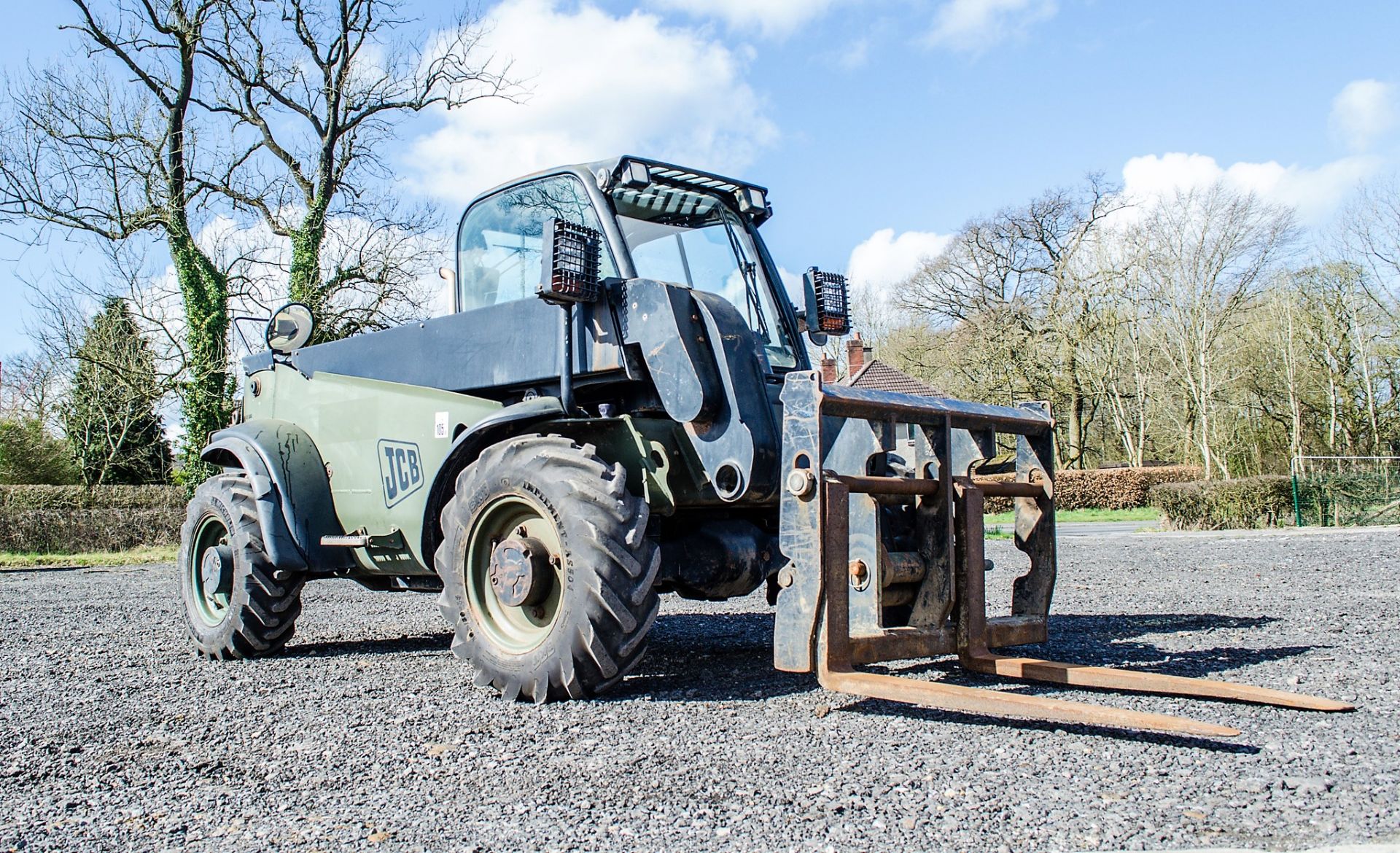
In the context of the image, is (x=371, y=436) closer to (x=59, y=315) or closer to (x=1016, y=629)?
(x=1016, y=629)

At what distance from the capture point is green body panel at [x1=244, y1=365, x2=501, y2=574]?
6293 millimetres

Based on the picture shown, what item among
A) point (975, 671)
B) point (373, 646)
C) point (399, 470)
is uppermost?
point (399, 470)

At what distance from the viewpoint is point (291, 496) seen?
704cm

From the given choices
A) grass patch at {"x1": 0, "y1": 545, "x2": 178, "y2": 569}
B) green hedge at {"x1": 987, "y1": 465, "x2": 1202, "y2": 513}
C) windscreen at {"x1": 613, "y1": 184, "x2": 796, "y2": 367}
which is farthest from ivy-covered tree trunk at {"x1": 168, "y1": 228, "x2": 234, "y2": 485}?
green hedge at {"x1": 987, "y1": 465, "x2": 1202, "y2": 513}

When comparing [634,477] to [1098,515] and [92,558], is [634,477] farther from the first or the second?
[1098,515]

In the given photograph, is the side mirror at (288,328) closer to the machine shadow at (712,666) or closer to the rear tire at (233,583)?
the rear tire at (233,583)

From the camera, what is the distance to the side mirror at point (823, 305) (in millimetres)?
6398

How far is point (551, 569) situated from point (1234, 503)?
733 inches

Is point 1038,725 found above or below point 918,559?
below

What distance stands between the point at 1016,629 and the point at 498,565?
2652 millimetres

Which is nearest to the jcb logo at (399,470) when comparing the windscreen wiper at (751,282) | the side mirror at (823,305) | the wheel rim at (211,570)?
the wheel rim at (211,570)

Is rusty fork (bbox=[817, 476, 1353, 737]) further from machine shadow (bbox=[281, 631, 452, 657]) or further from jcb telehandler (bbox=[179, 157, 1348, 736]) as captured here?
machine shadow (bbox=[281, 631, 452, 657])

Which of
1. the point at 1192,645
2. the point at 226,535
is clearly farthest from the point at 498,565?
Result: the point at 1192,645

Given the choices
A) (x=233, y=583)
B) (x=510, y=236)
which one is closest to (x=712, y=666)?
(x=510, y=236)
